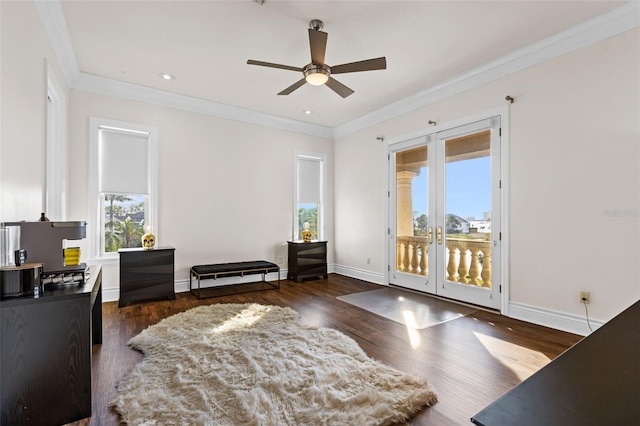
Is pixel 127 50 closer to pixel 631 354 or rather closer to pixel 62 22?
pixel 62 22

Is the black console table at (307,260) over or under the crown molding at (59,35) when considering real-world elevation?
under

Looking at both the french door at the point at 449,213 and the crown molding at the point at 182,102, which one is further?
the crown molding at the point at 182,102

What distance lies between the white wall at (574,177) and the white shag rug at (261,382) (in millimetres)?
2201

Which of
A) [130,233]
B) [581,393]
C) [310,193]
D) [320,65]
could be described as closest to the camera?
[581,393]

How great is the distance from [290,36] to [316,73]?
0.47 m

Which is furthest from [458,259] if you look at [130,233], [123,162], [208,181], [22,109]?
[123,162]

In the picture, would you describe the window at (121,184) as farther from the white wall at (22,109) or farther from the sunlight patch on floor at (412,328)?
the sunlight patch on floor at (412,328)

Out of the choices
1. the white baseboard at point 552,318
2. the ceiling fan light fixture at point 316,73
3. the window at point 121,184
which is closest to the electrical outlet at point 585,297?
the white baseboard at point 552,318

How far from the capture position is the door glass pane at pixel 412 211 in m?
4.79

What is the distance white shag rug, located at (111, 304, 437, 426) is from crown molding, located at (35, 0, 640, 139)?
3119 millimetres

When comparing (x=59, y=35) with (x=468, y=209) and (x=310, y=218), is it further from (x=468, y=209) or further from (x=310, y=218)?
(x=468, y=209)

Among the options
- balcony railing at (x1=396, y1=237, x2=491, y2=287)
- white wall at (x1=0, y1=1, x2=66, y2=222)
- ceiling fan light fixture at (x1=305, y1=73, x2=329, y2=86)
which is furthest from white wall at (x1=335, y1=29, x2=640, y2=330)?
white wall at (x1=0, y1=1, x2=66, y2=222)

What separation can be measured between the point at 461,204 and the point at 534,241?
39.6 inches

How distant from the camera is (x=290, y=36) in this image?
319 centimetres
